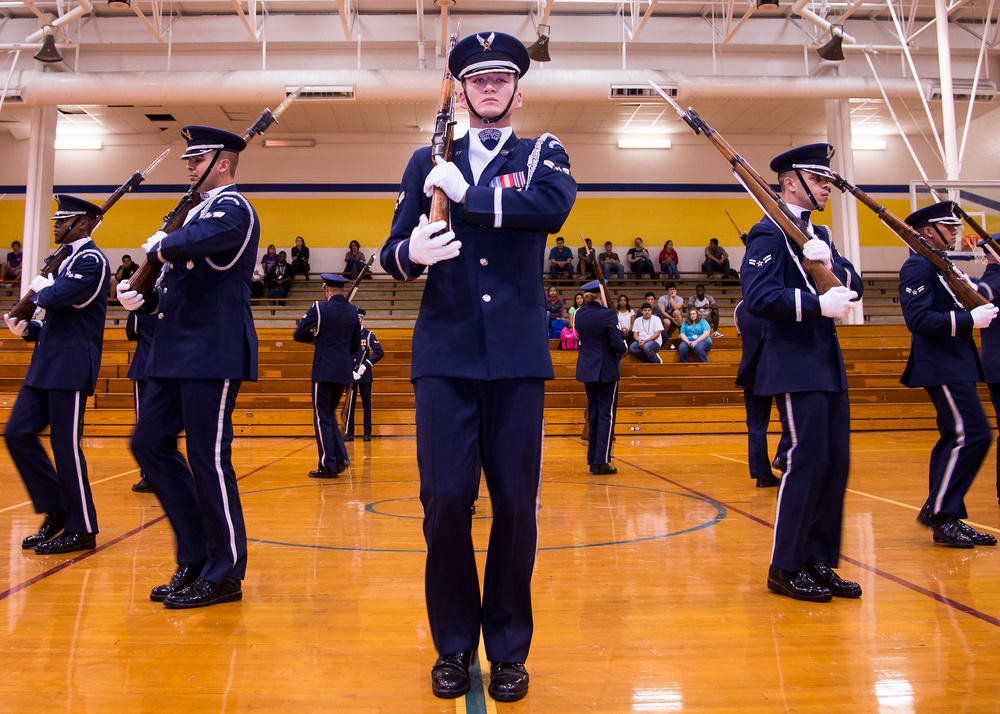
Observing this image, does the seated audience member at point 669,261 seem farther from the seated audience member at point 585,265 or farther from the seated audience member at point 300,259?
A: the seated audience member at point 300,259

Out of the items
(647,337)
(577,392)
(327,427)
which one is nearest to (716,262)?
(647,337)

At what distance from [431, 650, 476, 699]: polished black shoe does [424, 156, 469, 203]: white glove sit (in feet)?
4.32

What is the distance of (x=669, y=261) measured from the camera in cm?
1917

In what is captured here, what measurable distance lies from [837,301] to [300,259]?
16812mm

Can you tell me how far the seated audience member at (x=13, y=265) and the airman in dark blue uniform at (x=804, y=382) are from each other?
18987 millimetres

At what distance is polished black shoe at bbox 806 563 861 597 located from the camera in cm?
325

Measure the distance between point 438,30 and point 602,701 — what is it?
15.2 metres

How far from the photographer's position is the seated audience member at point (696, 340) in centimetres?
1326

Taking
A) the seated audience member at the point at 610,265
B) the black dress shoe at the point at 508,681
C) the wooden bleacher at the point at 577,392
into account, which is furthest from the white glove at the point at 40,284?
the seated audience member at the point at 610,265

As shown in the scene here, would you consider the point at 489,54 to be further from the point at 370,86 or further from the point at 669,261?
the point at 669,261

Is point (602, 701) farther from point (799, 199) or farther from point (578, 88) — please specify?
point (578, 88)

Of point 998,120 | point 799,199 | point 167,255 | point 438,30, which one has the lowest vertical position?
point 167,255

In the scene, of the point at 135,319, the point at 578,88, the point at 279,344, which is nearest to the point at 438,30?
the point at 578,88

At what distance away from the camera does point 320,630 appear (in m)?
2.86
